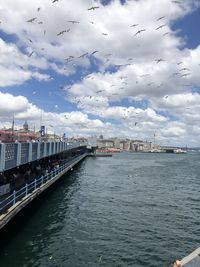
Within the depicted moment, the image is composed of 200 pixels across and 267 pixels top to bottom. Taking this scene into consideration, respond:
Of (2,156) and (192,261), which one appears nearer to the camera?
(192,261)

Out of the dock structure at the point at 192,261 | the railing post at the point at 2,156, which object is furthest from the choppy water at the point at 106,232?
the railing post at the point at 2,156

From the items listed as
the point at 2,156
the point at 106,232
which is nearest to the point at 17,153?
the point at 2,156

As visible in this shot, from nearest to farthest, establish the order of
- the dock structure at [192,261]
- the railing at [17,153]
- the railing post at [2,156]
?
the dock structure at [192,261]
the railing post at [2,156]
the railing at [17,153]

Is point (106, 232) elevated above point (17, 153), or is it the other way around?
point (17, 153)

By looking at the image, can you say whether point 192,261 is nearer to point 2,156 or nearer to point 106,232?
point 106,232

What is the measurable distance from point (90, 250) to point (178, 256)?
18.2ft

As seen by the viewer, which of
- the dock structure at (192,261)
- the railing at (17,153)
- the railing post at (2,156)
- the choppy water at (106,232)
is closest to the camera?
the dock structure at (192,261)

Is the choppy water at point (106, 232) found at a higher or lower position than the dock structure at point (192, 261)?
lower

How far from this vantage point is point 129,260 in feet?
72.8

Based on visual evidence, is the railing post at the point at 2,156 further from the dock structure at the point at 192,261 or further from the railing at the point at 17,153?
the dock structure at the point at 192,261

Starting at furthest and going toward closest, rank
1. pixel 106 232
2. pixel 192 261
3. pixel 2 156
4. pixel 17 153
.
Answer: pixel 17 153
pixel 106 232
pixel 2 156
pixel 192 261

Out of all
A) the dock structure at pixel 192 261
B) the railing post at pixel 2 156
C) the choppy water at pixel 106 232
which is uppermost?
the railing post at pixel 2 156

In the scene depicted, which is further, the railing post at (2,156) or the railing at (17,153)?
the railing at (17,153)

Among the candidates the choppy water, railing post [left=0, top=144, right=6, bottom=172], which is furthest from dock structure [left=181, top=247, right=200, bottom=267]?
railing post [left=0, top=144, right=6, bottom=172]
